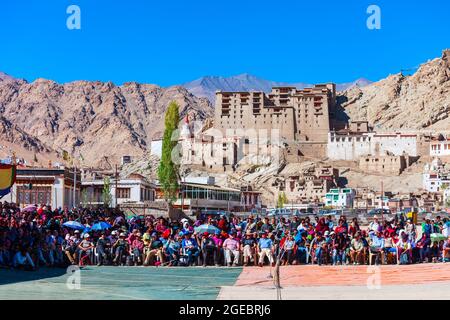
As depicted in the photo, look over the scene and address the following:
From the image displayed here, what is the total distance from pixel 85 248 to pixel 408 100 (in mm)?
135054

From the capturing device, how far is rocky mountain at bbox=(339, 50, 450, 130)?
140 m

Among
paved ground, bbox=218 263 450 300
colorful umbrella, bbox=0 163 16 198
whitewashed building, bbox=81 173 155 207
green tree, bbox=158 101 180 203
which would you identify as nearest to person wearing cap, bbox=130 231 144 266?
paved ground, bbox=218 263 450 300

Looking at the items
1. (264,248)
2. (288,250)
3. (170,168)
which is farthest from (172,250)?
(170,168)

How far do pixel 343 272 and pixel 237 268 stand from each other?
11.9 ft

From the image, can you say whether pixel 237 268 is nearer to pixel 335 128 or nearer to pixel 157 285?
pixel 157 285

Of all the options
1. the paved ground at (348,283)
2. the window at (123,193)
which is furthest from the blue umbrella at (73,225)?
the window at (123,193)

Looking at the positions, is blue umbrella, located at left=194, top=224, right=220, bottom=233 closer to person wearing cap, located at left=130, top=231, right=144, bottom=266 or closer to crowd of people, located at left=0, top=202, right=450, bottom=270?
crowd of people, located at left=0, top=202, right=450, bottom=270

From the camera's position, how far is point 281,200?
10238 centimetres

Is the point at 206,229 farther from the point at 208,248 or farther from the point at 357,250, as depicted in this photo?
the point at 357,250

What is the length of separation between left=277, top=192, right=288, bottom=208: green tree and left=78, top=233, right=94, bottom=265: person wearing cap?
79423 mm
